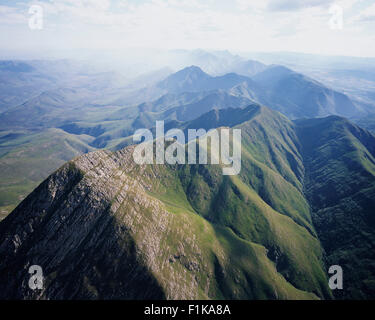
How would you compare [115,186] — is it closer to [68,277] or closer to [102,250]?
[102,250]

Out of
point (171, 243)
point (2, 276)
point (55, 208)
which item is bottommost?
point (171, 243)

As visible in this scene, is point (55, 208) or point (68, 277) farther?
point (55, 208)

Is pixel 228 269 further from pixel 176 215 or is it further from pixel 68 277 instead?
pixel 68 277

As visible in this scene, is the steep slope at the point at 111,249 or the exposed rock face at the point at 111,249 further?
the steep slope at the point at 111,249

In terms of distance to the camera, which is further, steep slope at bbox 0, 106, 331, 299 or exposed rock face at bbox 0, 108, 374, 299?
steep slope at bbox 0, 106, 331, 299

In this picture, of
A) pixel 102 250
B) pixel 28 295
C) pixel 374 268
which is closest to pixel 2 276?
pixel 28 295
